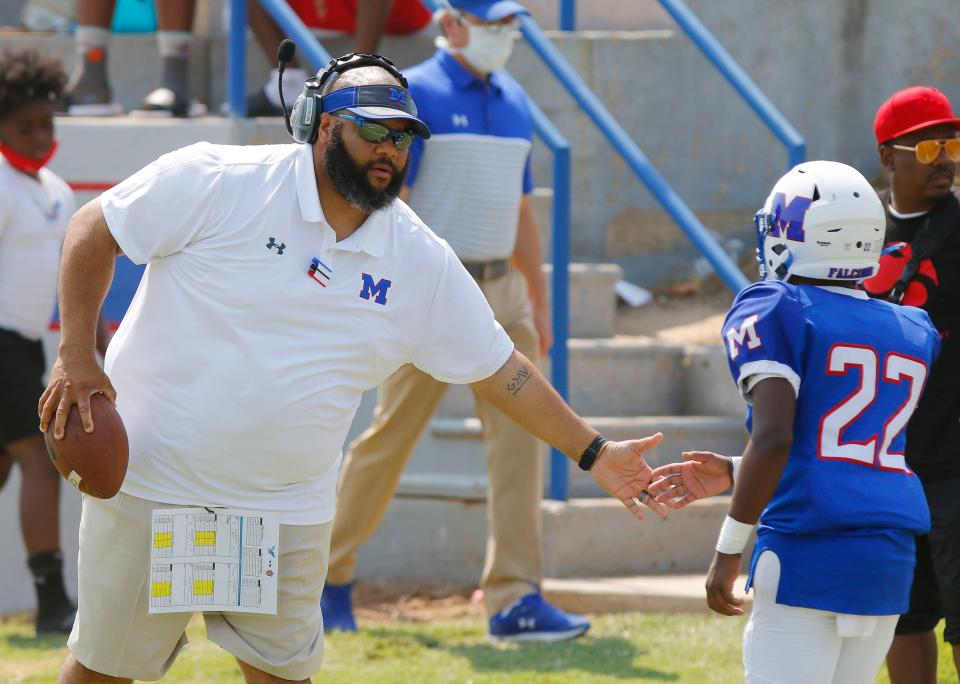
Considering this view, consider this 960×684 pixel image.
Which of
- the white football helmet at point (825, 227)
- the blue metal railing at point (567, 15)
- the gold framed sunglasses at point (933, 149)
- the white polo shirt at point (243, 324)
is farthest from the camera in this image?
the blue metal railing at point (567, 15)

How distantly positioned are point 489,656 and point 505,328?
1.29 m

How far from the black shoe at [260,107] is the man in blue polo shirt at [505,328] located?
1869 mm

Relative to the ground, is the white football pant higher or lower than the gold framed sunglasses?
lower

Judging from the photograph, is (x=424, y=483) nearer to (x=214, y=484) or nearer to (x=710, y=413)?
(x=710, y=413)

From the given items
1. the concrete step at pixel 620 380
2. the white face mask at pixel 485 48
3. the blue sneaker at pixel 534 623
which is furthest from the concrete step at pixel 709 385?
the white face mask at pixel 485 48

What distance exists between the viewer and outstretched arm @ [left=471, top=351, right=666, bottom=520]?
13.4 feet

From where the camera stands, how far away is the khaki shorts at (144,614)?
382 cm

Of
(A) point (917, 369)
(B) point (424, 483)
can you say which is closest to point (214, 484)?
(A) point (917, 369)

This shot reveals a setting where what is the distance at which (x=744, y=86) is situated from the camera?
24.4 ft

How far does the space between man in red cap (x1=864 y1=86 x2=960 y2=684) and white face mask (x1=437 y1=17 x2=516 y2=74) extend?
6.31 feet

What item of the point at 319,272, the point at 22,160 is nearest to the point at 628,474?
the point at 319,272

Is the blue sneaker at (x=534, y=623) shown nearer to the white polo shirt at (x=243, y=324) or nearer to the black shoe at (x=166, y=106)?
the white polo shirt at (x=243, y=324)

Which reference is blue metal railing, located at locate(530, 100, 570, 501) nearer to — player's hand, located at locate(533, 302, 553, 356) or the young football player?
player's hand, located at locate(533, 302, 553, 356)

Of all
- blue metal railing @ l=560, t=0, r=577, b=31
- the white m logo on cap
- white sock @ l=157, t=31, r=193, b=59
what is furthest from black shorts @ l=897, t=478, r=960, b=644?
blue metal railing @ l=560, t=0, r=577, b=31
